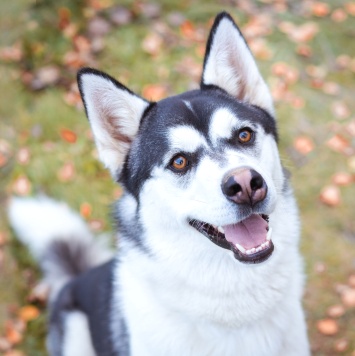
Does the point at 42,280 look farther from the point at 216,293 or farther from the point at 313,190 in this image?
the point at 313,190

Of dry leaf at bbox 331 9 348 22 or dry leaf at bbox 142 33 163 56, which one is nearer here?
dry leaf at bbox 142 33 163 56

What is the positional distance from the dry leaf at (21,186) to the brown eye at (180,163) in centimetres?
274

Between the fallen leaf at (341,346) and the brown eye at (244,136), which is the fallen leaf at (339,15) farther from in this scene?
the brown eye at (244,136)

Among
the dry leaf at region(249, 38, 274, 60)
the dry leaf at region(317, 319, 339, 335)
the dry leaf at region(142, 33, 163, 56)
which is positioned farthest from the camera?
the dry leaf at region(142, 33, 163, 56)

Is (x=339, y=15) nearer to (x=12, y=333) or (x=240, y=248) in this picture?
(x=240, y=248)

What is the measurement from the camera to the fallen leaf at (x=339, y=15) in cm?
670

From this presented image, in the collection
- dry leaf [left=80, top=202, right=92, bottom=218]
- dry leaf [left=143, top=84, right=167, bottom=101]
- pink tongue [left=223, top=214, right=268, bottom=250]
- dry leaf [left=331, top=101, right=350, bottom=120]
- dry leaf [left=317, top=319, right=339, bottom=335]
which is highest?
pink tongue [left=223, top=214, right=268, bottom=250]

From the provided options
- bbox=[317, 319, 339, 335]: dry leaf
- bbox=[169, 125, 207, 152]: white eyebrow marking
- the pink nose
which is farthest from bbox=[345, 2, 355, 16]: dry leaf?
the pink nose

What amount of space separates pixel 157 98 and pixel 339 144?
77.0 inches

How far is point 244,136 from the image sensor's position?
2781 mm

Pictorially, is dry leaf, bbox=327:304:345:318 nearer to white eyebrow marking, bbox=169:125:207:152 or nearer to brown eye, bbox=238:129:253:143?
brown eye, bbox=238:129:253:143

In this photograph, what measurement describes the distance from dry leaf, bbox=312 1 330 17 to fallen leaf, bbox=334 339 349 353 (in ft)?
14.4

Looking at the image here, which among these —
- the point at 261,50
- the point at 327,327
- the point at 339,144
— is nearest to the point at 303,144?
the point at 339,144

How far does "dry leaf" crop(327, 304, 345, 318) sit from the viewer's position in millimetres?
4066
